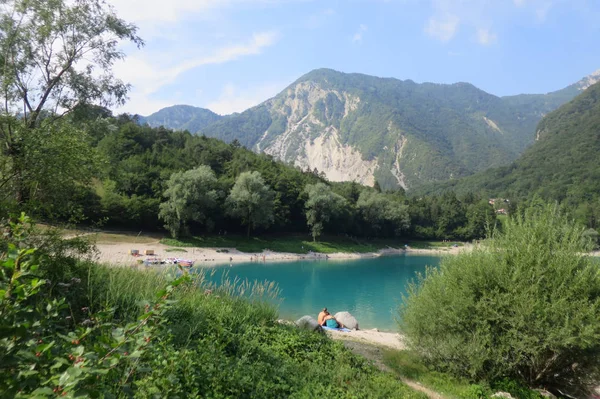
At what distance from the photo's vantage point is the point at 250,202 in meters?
59.5

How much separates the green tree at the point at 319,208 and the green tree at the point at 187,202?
1893cm

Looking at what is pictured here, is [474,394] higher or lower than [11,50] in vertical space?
lower

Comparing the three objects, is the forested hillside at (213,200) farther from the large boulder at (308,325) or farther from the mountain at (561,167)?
the mountain at (561,167)

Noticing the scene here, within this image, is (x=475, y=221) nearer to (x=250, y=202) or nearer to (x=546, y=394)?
(x=250, y=202)

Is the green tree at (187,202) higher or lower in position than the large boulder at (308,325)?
higher

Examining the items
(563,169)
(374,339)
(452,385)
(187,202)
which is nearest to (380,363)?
(452,385)

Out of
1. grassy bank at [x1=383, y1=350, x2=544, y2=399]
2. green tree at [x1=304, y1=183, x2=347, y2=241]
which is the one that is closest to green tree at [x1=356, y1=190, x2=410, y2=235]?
green tree at [x1=304, y1=183, x2=347, y2=241]

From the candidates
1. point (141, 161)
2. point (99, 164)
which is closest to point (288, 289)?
point (99, 164)

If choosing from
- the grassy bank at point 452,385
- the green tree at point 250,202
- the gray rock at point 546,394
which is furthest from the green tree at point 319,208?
the gray rock at point 546,394

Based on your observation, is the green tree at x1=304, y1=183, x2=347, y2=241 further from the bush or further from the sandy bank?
the bush

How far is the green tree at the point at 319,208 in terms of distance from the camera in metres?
67.8

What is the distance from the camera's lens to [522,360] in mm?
9352

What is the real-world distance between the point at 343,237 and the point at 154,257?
138 feet

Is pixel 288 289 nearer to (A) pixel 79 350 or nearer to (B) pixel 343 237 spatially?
(A) pixel 79 350
